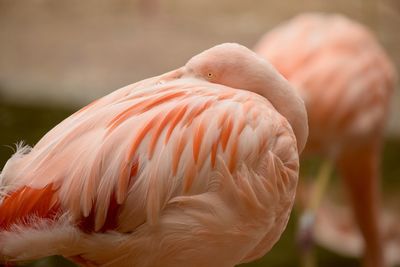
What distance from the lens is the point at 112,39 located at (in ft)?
18.9

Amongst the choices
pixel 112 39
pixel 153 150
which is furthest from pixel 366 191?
pixel 112 39

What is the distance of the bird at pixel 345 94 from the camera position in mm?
3135

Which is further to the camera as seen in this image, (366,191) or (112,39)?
(112,39)

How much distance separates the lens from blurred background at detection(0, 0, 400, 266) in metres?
4.98

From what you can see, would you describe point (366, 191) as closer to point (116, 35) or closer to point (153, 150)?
point (153, 150)

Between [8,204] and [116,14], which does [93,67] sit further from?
[8,204]

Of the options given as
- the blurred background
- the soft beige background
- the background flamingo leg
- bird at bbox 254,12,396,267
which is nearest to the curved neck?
bird at bbox 254,12,396,267

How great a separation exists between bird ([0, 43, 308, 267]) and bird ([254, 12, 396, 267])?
4.60 feet

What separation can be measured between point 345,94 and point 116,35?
2.95m

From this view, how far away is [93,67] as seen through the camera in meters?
5.42

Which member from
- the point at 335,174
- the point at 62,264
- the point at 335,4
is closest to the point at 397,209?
the point at 335,174

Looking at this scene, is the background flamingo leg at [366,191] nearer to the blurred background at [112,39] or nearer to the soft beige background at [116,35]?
the blurred background at [112,39]

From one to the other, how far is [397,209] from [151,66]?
2.05 meters

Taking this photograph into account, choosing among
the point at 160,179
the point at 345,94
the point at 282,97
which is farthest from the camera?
the point at 345,94
